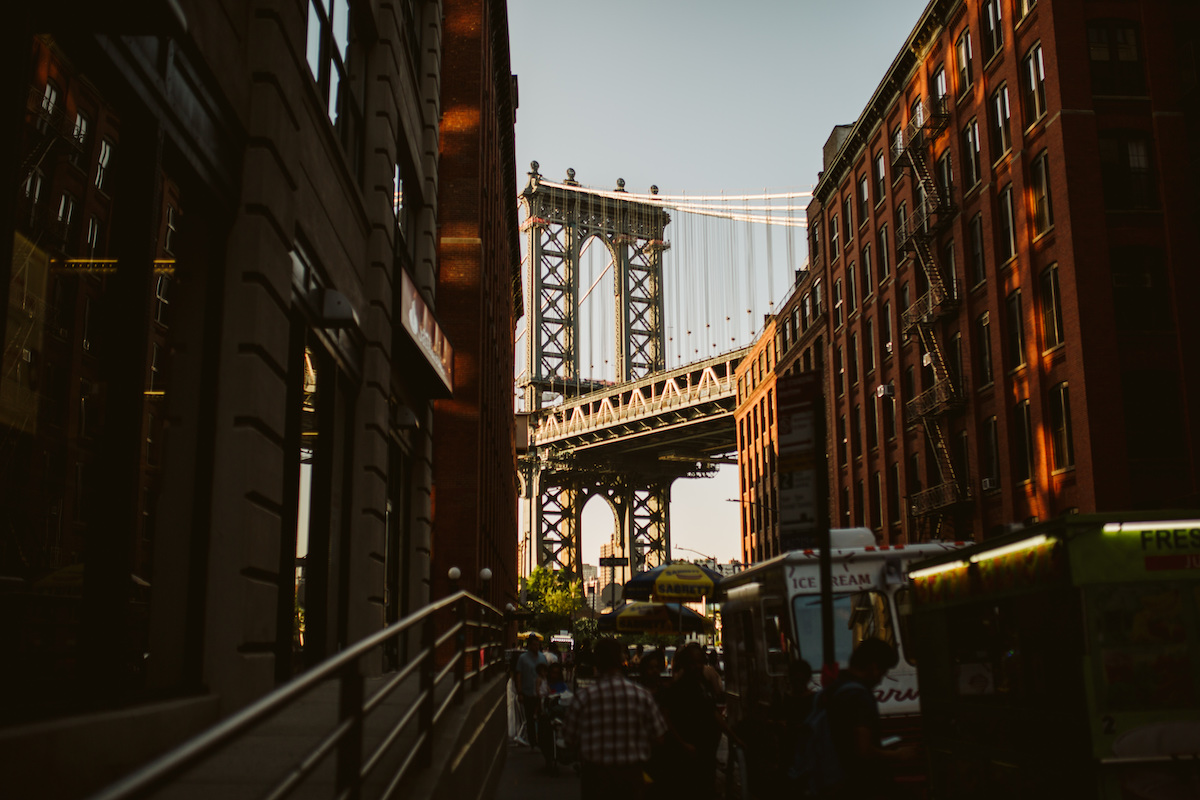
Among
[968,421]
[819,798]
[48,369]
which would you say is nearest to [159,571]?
[48,369]

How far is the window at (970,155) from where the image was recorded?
39438 millimetres

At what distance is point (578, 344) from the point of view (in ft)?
418

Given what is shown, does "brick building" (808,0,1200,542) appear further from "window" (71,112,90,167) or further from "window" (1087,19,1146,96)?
"window" (71,112,90,167)

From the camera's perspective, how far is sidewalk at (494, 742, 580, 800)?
13305mm

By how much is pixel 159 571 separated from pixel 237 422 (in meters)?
1.23

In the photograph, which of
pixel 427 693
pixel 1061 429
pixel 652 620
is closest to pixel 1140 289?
pixel 1061 429

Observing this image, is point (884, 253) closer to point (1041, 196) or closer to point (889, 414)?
point (889, 414)

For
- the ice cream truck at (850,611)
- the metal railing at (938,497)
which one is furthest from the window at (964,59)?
the ice cream truck at (850,611)

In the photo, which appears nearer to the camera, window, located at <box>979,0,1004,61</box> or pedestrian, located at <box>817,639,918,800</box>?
pedestrian, located at <box>817,639,918,800</box>

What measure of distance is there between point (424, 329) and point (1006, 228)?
2579 centimetres

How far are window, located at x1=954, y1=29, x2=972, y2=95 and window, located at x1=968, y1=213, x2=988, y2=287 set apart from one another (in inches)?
193

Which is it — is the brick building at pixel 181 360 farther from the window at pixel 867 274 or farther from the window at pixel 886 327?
the window at pixel 867 274

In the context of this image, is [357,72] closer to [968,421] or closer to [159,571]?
[159,571]

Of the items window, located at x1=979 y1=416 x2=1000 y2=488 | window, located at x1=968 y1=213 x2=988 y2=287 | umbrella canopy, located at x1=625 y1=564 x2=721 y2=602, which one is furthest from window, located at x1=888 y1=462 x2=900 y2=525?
umbrella canopy, located at x1=625 y1=564 x2=721 y2=602
